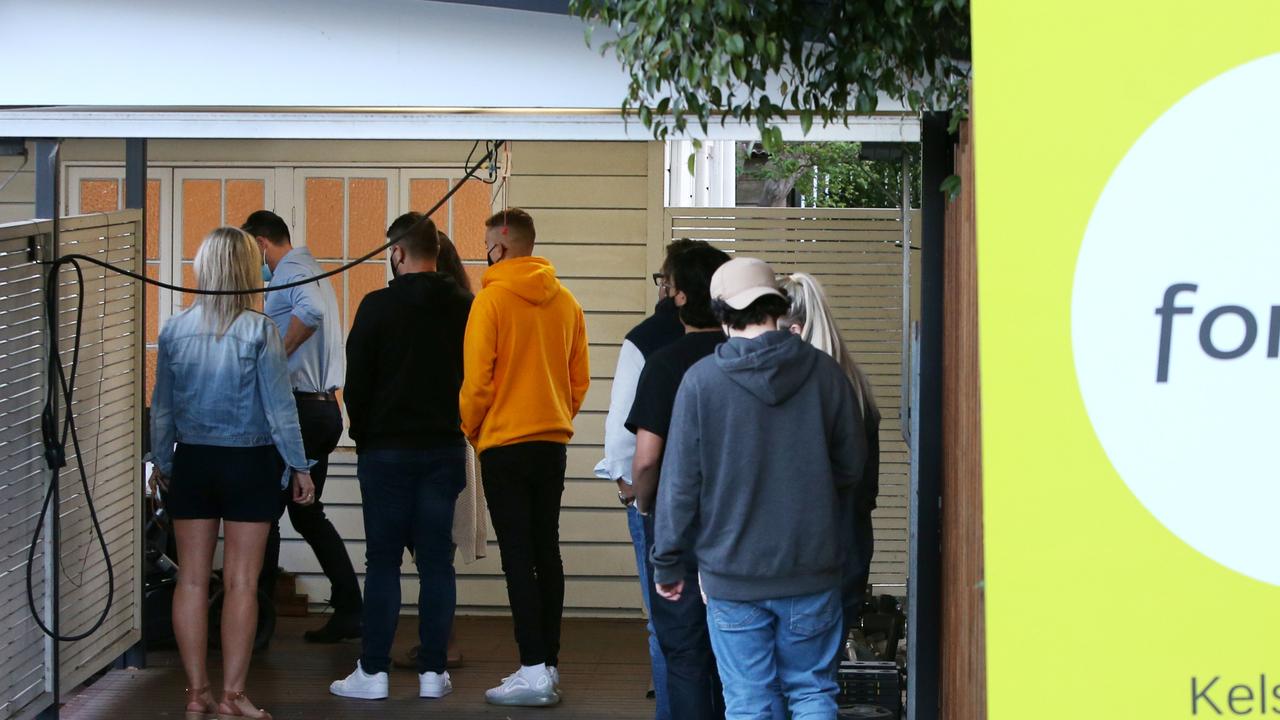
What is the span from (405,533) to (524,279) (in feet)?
3.72

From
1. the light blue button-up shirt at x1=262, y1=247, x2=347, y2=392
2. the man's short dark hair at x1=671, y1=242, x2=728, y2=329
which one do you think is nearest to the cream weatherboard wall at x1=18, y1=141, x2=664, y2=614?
the light blue button-up shirt at x1=262, y1=247, x2=347, y2=392

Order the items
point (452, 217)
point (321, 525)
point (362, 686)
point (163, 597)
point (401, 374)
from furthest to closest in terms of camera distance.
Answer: point (452, 217), point (321, 525), point (163, 597), point (362, 686), point (401, 374)

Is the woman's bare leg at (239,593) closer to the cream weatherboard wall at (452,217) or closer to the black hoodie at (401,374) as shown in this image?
the black hoodie at (401,374)

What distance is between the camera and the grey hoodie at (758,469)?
3.73 m

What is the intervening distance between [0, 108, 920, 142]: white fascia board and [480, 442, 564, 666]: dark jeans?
156cm

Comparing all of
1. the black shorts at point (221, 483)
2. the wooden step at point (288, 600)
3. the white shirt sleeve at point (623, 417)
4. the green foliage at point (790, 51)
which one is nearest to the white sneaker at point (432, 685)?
the black shorts at point (221, 483)

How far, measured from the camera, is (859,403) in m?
4.18

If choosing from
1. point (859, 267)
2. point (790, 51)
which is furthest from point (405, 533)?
point (859, 267)

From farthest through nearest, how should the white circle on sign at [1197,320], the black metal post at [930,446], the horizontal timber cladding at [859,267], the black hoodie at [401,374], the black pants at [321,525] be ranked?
1. the horizontal timber cladding at [859,267]
2. the black pants at [321,525]
3. the black hoodie at [401,374]
4. the black metal post at [930,446]
5. the white circle on sign at [1197,320]

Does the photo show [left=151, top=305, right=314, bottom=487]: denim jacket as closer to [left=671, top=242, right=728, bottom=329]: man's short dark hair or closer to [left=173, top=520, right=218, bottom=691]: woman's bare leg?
[left=173, top=520, right=218, bottom=691]: woman's bare leg

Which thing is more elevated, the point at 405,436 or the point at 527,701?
the point at 405,436

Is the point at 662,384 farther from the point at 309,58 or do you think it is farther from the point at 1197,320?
the point at 1197,320

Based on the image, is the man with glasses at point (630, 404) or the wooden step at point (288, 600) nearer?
the man with glasses at point (630, 404)

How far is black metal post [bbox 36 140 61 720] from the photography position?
503 centimetres
